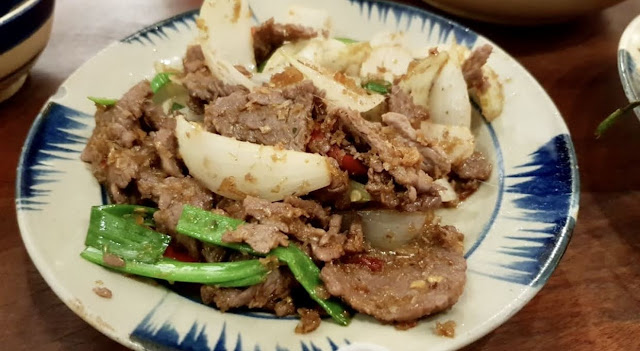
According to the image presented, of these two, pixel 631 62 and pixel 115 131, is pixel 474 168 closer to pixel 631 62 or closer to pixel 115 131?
pixel 631 62

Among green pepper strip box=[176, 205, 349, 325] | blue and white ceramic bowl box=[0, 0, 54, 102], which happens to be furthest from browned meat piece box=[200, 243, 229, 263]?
blue and white ceramic bowl box=[0, 0, 54, 102]

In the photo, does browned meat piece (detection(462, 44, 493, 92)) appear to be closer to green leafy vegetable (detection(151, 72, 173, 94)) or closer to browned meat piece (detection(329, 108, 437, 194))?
browned meat piece (detection(329, 108, 437, 194))

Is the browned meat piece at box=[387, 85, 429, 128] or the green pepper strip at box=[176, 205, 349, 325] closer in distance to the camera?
the green pepper strip at box=[176, 205, 349, 325]

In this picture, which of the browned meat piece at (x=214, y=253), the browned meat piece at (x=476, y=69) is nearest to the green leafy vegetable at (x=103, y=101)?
the browned meat piece at (x=214, y=253)

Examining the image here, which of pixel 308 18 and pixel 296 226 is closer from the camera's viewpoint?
pixel 296 226

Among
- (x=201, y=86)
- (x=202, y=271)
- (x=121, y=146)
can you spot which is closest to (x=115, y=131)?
(x=121, y=146)

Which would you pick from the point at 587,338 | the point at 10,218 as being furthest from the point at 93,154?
the point at 587,338

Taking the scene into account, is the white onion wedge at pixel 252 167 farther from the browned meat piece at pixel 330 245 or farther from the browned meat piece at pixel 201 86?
the browned meat piece at pixel 201 86
